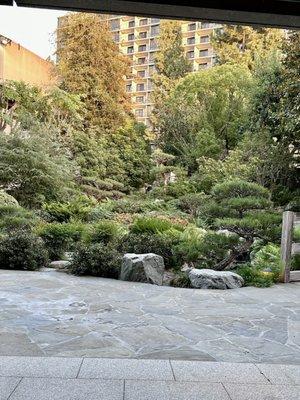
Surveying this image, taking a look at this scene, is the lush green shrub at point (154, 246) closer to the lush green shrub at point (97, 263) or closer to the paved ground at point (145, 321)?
the lush green shrub at point (97, 263)

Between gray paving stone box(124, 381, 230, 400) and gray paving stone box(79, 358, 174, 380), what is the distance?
0.43 ft

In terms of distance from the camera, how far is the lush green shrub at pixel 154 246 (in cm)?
823

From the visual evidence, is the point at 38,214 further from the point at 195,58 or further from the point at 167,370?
the point at 195,58

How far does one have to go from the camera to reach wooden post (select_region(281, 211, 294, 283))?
7340 millimetres

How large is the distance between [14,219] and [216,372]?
751 cm

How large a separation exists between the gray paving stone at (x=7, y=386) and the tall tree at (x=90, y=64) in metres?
17.7

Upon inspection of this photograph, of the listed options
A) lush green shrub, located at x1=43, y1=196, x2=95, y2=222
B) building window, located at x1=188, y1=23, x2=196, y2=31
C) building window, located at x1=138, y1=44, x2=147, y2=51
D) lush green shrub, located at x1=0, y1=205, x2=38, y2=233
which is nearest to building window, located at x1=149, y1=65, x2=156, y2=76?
building window, located at x1=138, y1=44, x2=147, y2=51

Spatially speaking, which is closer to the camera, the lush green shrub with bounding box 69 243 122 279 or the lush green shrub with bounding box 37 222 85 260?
the lush green shrub with bounding box 69 243 122 279

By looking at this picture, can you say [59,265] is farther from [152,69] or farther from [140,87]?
[140,87]

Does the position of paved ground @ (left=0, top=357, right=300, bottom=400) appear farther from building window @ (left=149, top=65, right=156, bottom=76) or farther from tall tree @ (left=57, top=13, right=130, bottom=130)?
building window @ (left=149, top=65, right=156, bottom=76)

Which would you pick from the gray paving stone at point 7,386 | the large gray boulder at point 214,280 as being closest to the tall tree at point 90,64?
the large gray boulder at point 214,280

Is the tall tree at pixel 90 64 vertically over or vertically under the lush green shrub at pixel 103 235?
over

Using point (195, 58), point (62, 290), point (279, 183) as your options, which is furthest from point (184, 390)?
point (195, 58)

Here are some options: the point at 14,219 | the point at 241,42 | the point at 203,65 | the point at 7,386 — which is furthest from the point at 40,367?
the point at 203,65
